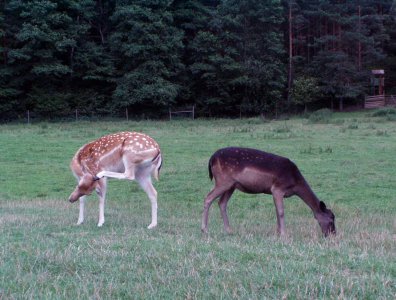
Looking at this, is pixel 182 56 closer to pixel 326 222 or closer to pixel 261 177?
pixel 261 177

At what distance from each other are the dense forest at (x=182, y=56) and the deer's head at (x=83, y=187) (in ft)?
109

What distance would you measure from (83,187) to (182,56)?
40101 mm

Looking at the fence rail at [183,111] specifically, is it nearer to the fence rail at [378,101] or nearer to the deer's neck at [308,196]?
the fence rail at [378,101]

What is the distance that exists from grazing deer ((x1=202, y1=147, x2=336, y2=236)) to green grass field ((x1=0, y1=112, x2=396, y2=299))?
40cm

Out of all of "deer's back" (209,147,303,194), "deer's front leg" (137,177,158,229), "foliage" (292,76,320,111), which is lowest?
"deer's front leg" (137,177,158,229)

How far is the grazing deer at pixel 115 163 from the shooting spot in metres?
10.2

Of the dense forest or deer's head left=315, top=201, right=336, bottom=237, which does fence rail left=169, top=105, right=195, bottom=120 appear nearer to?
the dense forest

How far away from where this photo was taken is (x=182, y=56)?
49500 millimetres

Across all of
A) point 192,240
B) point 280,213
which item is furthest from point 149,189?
point 192,240

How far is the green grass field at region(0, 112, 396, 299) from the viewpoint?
16.7 ft

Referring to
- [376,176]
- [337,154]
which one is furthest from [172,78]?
[376,176]

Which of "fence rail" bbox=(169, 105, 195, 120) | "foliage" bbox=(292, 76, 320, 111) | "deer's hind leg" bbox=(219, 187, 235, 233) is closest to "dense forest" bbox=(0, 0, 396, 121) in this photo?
"foliage" bbox=(292, 76, 320, 111)

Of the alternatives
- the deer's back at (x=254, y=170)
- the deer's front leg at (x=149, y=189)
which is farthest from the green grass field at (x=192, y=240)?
the deer's back at (x=254, y=170)

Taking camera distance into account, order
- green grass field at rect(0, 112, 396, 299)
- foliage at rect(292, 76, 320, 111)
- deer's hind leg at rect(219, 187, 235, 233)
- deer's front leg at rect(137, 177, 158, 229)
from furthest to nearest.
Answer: foliage at rect(292, 76, 320, 111), deer's front leg at rect(137, 177, 158, 229), deer's hind leg at rect(219, 187, 235, 233), green grass field at rect(0, 112, 396, 299)
